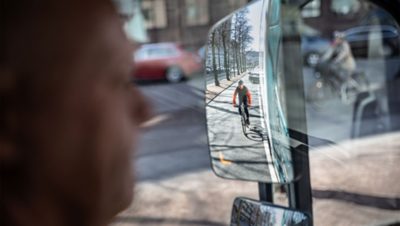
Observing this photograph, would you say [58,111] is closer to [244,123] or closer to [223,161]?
[244,123]

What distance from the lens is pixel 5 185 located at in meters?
0.56

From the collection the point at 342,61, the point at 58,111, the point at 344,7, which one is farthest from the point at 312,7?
the point at 344,7

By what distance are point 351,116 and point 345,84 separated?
1.88 meters

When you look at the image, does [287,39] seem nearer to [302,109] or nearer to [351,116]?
[302,109]

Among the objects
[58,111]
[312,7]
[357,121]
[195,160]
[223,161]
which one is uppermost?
[312,7]

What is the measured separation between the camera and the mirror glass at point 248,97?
40.2 inches

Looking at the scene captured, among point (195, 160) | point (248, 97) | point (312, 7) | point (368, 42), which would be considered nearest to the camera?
point (248, 97)

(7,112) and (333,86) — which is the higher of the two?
(7,112)

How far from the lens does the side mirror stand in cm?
110

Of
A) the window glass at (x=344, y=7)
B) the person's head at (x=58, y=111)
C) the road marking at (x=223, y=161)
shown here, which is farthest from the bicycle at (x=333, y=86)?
the person's head at (x=58, y=111)

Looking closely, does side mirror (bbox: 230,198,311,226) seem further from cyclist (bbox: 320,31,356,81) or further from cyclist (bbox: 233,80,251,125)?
cyclist (bbox: 320,31,356,81)

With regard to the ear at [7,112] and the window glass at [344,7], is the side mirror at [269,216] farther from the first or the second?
the window glass at [344,7]

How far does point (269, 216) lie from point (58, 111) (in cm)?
68

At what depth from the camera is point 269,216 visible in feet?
3.63
